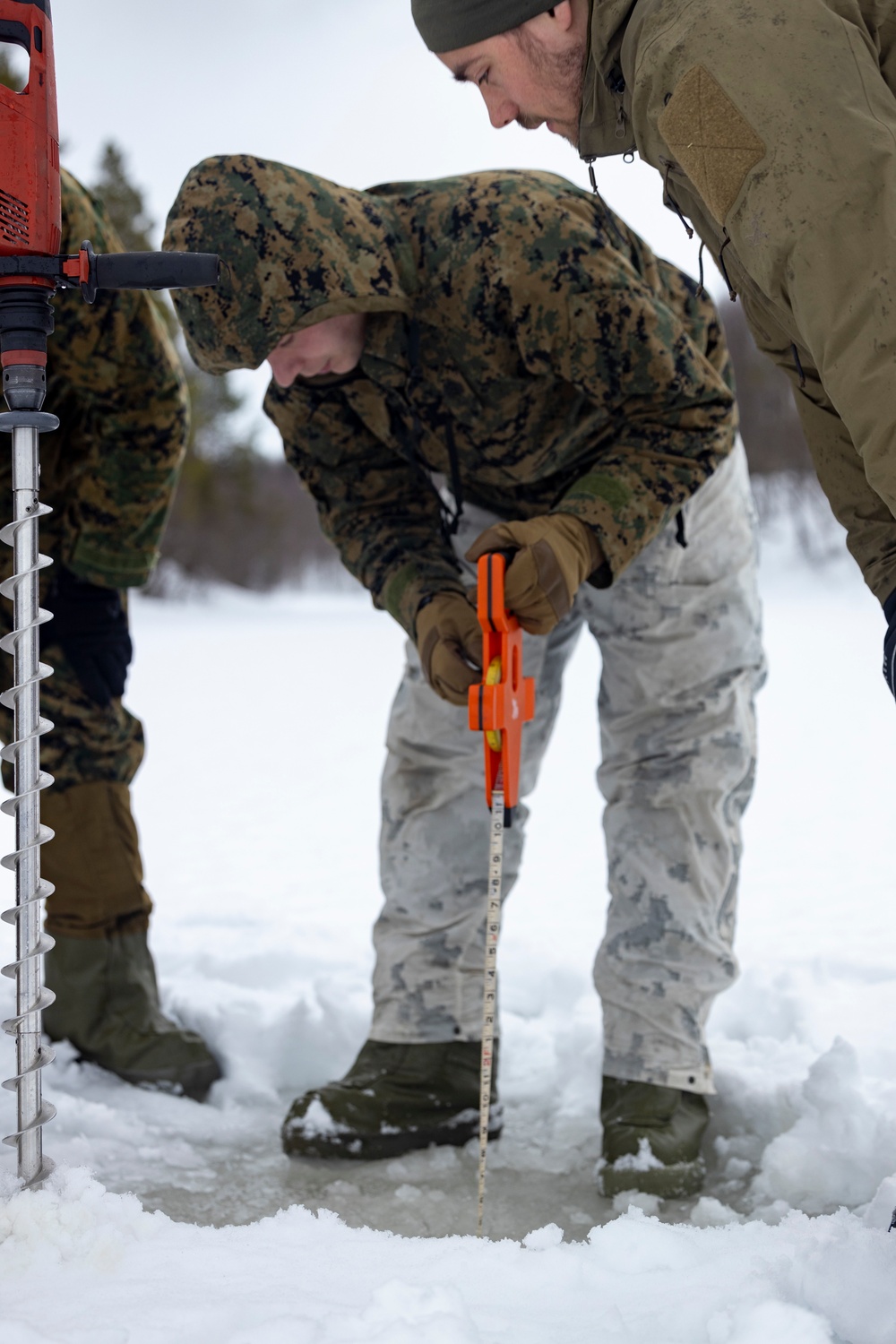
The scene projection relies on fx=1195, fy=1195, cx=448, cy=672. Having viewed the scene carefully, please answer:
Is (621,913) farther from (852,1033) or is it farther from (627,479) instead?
(627,479)

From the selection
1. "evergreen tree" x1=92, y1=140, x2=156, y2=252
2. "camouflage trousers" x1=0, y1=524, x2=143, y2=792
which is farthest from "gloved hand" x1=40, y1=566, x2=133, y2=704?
"evergreen tree" x1=92, y1=140, x2=156, y2=252

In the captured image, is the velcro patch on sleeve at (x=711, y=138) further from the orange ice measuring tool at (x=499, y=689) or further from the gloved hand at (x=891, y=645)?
the orange ice measuring tool at (x=499, y=689)

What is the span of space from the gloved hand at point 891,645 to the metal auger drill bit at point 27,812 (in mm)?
1126

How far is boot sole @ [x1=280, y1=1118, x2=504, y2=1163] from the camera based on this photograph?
101 inches

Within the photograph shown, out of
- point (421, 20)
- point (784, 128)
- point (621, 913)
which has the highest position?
point (421, 20)

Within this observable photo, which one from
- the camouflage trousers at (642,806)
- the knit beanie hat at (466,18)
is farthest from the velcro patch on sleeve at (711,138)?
the camouflage trousers at (642,806)

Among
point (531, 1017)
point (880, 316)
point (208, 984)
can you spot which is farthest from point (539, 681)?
point (880, 316)

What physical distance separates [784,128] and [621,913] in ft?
5.85

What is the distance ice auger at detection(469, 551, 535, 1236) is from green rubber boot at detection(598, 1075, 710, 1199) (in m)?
0.35

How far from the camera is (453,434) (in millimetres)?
2643

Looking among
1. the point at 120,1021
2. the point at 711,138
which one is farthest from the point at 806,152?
the point at 120,1021

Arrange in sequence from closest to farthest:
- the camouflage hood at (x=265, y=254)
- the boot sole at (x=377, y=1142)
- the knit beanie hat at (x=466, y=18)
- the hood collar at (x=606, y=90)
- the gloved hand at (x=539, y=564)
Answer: the hood collar at (x=606, y=90) < the knit beanie hat at (x=466, y=18) < the gloved hand at (x=539, y=564) < the camouflage hood at (x=265, y=254) < the boot sole at (x=377, y=1142)

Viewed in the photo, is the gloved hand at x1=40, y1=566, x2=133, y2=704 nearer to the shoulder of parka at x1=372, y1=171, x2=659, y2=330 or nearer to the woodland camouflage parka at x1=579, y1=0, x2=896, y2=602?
the shoulder of parka at x1=372, y1=171, x2=659, y2=330

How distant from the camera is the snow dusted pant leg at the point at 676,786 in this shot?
259 cm
